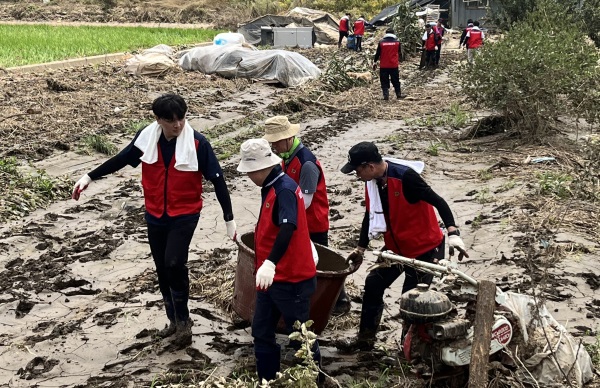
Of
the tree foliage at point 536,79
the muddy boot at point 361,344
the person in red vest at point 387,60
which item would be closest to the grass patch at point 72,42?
the person in red vest at point 387,60

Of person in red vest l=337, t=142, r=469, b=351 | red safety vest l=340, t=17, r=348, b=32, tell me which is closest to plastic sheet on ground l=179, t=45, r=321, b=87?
red safety vest l=340, t=17, r=348, b=32

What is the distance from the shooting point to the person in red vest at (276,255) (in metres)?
3.86

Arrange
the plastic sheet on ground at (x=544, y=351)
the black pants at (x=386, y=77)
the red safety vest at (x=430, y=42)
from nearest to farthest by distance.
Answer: the plastic sheet on ground at (x=544, y=351)
the black pants at (x=386, y=77)
the red safety vest at (x=430, y=42)

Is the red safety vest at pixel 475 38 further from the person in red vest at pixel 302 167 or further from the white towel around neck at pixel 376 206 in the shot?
the white towel around neck at pixel 376 206

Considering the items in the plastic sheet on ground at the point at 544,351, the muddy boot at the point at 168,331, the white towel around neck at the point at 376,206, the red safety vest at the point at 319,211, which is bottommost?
the muddy boot at the point at 168,331

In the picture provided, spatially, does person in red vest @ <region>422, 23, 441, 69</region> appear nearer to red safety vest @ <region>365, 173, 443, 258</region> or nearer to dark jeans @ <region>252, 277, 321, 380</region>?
red safety vest @ <region>365, 173, 443, 258</region>

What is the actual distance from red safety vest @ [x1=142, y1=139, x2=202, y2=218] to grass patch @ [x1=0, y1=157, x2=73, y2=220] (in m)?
3.57

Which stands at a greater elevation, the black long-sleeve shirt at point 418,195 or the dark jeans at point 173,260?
the black long-sleeve shirt at point 418,195

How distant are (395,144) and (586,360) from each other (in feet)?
26.5

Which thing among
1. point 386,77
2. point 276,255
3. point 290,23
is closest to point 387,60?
point 386,77

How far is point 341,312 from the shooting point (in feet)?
17.6

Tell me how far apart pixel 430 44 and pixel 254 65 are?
6.63 m

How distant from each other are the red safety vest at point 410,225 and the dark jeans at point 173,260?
116 cm

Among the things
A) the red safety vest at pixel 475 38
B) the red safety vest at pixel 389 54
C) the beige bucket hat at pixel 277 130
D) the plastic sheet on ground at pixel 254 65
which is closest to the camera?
the beige bucket hat at pixel 277 130
